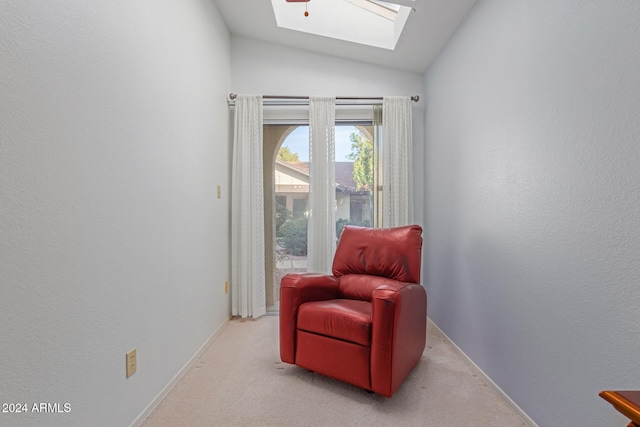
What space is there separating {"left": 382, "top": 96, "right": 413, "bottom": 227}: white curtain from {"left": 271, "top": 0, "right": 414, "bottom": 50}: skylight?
55cm

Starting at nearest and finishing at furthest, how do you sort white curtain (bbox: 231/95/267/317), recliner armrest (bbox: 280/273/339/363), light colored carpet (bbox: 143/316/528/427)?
1. light colored carpet (bbox: 143/316/528/427)
2. recliner armrest (bbox: 280/273/339/363)
3. white curtain (bbox: 231/95/267/317)

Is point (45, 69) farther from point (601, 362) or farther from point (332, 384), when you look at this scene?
point (601, 362)

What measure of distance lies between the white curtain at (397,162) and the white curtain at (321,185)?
515 millimetres

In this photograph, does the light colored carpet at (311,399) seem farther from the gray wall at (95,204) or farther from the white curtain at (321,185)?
the white curtain at (321,185)

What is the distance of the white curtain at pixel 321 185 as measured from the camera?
2885 mm

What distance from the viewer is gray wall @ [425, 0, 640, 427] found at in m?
1.03

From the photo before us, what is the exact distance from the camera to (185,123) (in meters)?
1.98

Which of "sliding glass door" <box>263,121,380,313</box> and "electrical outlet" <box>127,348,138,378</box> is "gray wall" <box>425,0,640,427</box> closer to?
"sliding glass door" <box>263,121,380,313</box>

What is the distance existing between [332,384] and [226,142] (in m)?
2.28

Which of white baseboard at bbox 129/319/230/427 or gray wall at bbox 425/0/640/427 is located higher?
gray wall at bbox 425/0/640/427

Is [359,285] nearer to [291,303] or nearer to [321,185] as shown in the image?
[291,303]

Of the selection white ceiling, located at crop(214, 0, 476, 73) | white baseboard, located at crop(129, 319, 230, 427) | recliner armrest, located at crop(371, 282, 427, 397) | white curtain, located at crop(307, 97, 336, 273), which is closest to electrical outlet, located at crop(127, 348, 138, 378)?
white baseboard, located at crop(129, 319, 230, 427)

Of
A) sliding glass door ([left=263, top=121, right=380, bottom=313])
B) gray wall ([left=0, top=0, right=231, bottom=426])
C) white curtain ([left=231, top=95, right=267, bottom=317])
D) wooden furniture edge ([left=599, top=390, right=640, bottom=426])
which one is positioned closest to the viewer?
wooden furniture edge ([left=599, top=390, right=640, bottom=426])

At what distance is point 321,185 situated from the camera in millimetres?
2906
